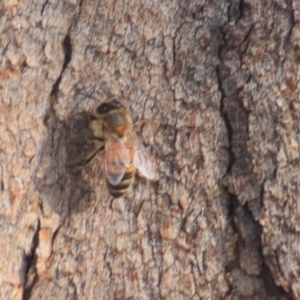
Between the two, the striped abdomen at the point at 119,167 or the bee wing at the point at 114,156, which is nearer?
the striped abdomen at the point at 119,167

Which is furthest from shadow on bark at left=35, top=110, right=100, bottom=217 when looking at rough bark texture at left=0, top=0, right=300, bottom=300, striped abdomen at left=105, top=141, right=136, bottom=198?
striped abdomen at left=105, top=141, right=136, bottom=198

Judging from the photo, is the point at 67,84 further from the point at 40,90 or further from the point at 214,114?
the point at 214,114

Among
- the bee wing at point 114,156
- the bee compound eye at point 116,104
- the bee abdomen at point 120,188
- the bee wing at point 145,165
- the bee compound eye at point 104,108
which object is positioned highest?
the bee compound eye at point 116,104

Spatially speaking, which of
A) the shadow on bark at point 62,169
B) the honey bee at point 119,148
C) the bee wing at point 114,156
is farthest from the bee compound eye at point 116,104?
the bee wing at point 114,156

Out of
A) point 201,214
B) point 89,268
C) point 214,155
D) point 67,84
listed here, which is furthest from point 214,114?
point 89,268

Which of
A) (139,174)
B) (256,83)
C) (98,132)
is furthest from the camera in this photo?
(98,132)

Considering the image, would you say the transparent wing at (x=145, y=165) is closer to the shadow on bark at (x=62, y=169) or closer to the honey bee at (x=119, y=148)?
the honey bee at (x=119, y=148)
